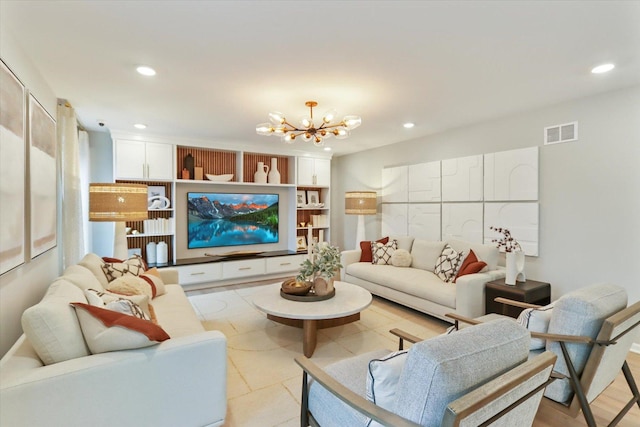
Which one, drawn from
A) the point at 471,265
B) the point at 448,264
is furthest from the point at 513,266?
the point at 448,264

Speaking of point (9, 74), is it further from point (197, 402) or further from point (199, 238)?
Result: point (199, 238)

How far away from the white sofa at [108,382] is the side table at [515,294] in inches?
104

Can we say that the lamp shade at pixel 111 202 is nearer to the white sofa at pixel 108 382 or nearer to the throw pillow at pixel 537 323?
the white sofa at pixel 108 382

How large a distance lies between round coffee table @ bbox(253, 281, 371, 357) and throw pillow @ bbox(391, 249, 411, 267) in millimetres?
1297

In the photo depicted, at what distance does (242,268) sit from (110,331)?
12.0ft

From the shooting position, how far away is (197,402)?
1.69 meters

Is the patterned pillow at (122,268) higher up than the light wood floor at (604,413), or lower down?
higher up

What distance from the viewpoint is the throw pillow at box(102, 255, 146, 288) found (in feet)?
9.53

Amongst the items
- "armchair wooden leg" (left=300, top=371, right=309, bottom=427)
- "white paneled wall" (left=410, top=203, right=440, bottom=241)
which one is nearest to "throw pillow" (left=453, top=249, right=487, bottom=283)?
"white paneled wall" (left=410, top=203, right=440, bottom=241)

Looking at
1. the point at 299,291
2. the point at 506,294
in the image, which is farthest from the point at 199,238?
the point at 506,294

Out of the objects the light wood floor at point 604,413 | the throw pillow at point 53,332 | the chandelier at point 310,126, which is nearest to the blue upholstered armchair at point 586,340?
the light wood floor at point 604,413

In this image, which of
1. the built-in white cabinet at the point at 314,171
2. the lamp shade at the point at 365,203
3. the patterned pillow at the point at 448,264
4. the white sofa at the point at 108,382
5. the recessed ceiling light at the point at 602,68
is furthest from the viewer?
the built-in white cabinet at the point at 314,171

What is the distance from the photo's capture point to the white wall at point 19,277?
6.11 feet

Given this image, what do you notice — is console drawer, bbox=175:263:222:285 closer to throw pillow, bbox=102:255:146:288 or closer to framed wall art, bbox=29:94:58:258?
throw pillow, bbox=102:255:146:288
